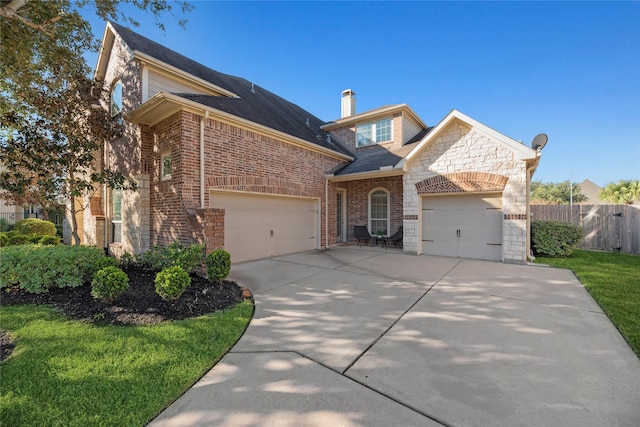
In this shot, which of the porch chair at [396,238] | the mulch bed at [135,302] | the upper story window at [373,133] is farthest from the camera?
the upper story window at [373,133]

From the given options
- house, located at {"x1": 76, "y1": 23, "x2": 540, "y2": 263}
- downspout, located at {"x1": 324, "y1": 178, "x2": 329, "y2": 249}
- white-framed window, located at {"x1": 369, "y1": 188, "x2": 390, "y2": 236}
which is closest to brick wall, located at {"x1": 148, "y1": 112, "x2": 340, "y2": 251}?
house, located at {"x1": 76, "y1": 23, "x2": 540, "y2": 263}

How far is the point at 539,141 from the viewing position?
822 centimetres

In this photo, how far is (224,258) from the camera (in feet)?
18.0

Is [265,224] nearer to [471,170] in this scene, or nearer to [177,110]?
[177,110]

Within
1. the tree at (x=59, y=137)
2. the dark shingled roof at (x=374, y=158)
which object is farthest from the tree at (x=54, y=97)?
the dark shingled roof at (x=374, y=158)

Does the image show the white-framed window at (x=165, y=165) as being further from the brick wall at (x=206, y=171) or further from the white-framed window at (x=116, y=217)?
the white-framed window at (x=116, y=217)

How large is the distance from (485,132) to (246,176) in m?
7.57

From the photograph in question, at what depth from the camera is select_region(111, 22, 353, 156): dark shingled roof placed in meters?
8.30

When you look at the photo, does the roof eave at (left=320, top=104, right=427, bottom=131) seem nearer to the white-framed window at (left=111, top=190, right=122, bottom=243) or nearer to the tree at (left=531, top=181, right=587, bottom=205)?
the white-framed window at (left=111, top=190, right=122, bottom=243)

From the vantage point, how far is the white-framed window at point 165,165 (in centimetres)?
752

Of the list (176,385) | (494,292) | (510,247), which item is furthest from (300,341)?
(510,247)

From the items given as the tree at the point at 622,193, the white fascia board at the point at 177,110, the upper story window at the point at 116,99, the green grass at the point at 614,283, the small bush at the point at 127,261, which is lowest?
the green grass at the point at 614,283

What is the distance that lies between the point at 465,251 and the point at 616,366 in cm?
647

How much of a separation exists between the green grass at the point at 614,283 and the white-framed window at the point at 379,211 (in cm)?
549
